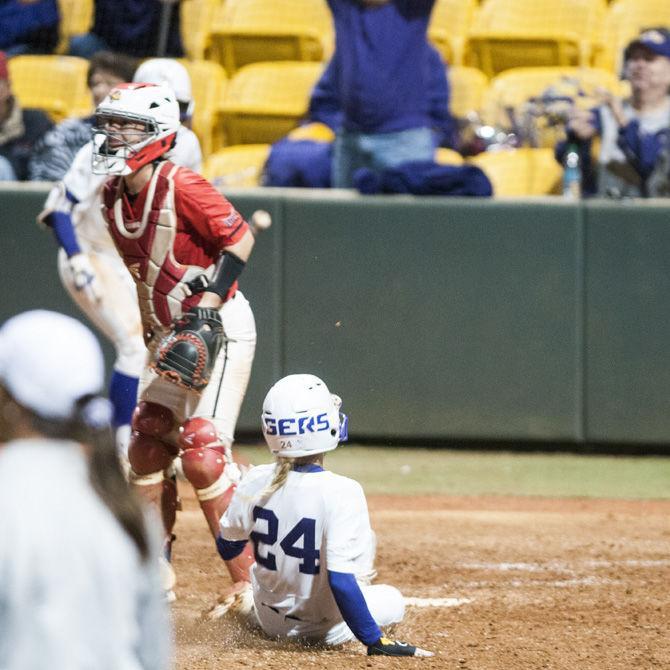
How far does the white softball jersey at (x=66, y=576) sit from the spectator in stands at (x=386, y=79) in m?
6.68

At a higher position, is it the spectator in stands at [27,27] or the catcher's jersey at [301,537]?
the spectator in stands at [27,27]

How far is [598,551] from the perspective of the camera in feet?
21.6

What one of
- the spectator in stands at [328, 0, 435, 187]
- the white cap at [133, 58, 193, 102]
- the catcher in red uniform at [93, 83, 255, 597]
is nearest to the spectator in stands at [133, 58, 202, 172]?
the white cap at [133, 58, 193, 102]

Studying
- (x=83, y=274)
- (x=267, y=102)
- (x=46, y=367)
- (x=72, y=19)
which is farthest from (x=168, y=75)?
(x=46, y=367)

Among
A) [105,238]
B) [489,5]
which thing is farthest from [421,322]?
[489,5]

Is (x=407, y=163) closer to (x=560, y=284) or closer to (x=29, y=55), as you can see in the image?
(x=560, y=284)

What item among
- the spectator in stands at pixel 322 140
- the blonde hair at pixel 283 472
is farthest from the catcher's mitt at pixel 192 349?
the spectator in stands at pixel 322 140

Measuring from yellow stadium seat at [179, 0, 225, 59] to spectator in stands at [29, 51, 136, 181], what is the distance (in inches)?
89.6

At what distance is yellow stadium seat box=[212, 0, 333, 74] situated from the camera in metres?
11.1

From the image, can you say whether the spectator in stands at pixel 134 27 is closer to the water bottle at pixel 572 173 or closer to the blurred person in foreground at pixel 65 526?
the water bottle at pixel 572 173

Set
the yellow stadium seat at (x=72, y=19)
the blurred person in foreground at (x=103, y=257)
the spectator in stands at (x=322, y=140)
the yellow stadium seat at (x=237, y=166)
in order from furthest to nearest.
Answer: the yellow stadium seat at (x=72, y=19)
the yellow stadium seat at (x=237, y=166)
the spectator in stands at (x=322, y=140)
the blurred person in foreground at (x=103, y=257)

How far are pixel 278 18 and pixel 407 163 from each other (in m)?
2.89

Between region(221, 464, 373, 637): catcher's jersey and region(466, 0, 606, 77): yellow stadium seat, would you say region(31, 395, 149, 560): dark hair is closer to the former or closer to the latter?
region(221, 464, 373, 637): catcher's jersey

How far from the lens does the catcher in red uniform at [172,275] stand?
5.40 metres
